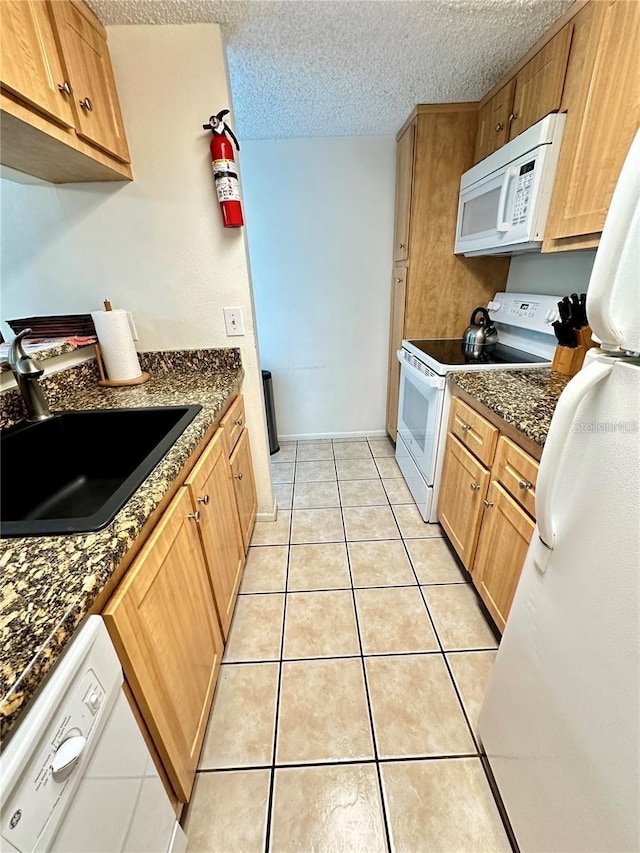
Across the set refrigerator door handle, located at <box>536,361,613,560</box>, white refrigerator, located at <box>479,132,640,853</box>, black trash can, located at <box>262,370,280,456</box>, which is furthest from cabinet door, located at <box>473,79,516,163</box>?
black trash can, located at <box>262,370,280,456</box>

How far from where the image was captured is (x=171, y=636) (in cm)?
89

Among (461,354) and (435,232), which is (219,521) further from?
(435,232)

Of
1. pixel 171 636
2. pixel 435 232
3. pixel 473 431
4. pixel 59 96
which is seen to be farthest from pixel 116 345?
pixel 435 232

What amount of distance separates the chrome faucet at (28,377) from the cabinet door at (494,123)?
2.27 metres

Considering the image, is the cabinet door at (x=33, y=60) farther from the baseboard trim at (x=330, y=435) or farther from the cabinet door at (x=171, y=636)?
the baseboard trim at (x=330, y=435)

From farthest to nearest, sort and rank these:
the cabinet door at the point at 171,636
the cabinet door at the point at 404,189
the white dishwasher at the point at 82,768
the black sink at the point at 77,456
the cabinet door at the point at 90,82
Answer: the cabinet door at the point at 404,189, the cabinet door at the point at 90,82, the black sink at the point at 77,456, the cabinet door at the point at 171,636, the white dishwasher at the point at 82,768

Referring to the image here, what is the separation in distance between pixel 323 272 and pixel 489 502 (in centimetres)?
213

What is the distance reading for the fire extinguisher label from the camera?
148 centimetres

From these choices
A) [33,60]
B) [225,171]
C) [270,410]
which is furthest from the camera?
[270,410]

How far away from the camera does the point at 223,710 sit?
50.3 inches

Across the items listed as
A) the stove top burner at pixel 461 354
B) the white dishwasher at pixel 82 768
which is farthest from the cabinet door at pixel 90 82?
the stove top burner at pixel 461 354

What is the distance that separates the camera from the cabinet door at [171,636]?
0.71m

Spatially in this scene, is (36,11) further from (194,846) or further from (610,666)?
(194,846)

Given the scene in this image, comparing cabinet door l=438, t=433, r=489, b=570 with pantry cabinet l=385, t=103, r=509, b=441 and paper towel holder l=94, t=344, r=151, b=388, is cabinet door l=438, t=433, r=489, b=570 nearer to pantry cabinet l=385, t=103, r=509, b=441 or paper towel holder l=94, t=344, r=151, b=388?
pantry cabinet l=385, t=103, r=509, b=441
